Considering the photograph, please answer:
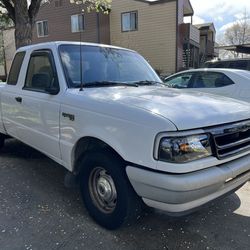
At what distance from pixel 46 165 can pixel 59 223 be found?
192 cm

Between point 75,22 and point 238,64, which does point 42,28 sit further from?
point 238,64

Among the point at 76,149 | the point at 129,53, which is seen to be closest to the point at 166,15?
the point at 129,53

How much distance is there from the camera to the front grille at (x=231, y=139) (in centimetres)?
264

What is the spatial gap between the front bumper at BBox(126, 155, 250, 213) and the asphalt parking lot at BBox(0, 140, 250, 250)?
23 cm

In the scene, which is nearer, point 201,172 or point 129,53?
point 201,172

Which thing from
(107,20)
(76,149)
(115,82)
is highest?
(107,20)

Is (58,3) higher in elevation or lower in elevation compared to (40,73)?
higher

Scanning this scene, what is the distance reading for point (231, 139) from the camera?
2801 millimetres

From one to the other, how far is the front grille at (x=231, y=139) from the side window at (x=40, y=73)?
76.7 inches

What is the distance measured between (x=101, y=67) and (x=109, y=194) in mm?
1641

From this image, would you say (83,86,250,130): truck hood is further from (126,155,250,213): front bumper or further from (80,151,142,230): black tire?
(80,151,142,230): black tire

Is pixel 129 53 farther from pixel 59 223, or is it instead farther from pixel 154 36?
pixel 154 36

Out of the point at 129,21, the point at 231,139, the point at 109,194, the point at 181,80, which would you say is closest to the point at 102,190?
the point at 109,194

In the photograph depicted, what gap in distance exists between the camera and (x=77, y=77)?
3684 millimetres
